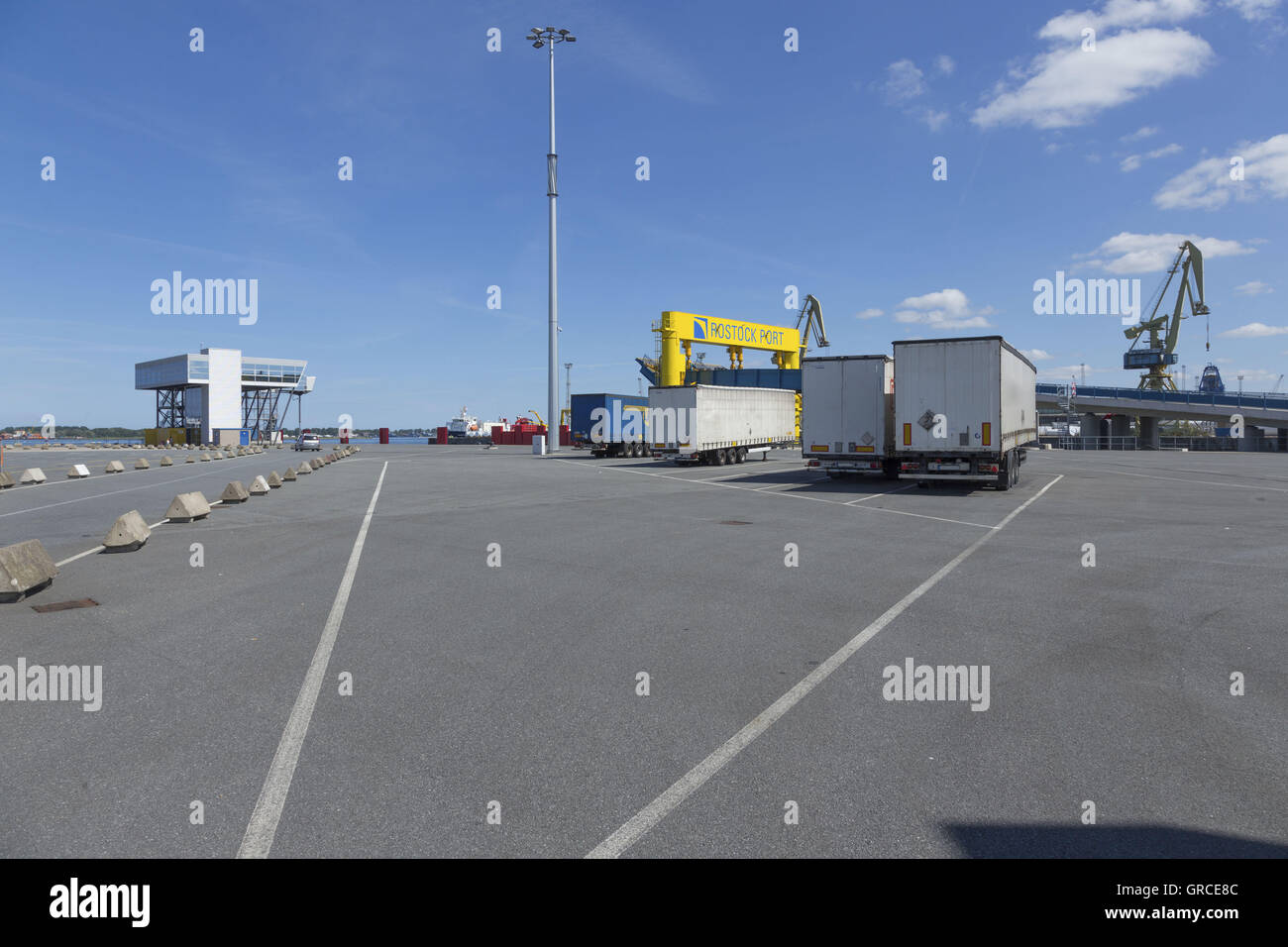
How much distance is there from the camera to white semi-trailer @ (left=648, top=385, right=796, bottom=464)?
111 feet

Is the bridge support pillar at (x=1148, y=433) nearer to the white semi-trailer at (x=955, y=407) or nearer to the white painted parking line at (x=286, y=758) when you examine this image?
the white semi-trailer at (x=955, y=407)

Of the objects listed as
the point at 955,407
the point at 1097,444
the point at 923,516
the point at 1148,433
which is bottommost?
the point at 923,516

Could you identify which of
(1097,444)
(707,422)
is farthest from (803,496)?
(1097,444)

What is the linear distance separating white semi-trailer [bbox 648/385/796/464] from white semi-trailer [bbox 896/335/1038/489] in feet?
41.5

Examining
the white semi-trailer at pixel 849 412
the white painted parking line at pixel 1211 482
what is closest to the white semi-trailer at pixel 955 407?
the white semi-trailer at pixel 849 412

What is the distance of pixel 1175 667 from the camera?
5945 mm

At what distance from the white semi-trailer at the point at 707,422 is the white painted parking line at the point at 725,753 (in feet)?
85.4

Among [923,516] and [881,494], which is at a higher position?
[881,494]

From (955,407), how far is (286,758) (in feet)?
66.1

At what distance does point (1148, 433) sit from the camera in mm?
→ 75562

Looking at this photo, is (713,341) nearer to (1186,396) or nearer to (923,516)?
(923,516)

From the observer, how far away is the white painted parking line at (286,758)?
136 inches

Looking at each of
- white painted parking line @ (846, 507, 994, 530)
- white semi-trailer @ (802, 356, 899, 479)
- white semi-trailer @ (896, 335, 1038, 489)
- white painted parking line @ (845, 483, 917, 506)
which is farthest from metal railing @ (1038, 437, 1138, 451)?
white painted parking line @ (846, 507, 994, 530)
